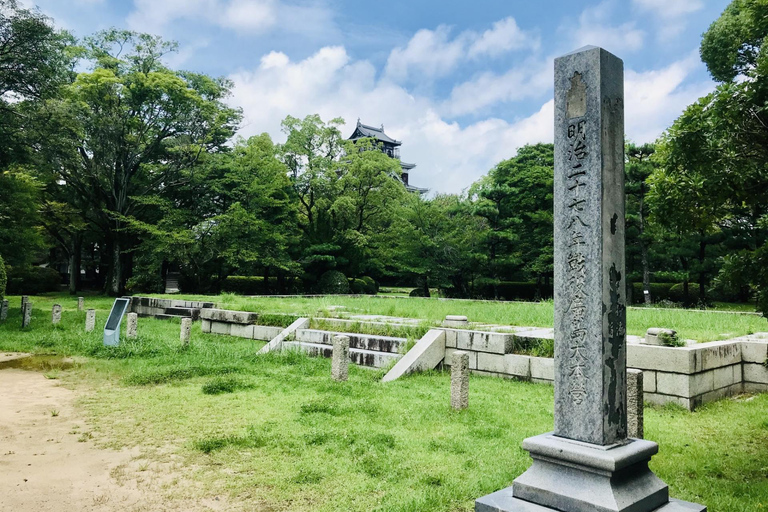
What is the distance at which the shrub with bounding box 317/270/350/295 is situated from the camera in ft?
93.7

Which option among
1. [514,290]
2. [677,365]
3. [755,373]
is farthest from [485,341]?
[514,290]

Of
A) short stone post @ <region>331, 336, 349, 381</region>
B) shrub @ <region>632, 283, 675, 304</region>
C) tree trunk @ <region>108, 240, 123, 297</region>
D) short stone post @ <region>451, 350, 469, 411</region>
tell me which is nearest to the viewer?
short stone post @ <region>451, 350, 469, 411</region>

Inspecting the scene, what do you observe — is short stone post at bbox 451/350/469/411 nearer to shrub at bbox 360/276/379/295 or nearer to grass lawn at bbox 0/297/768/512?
grass lawn at bbox 0/297/768/512

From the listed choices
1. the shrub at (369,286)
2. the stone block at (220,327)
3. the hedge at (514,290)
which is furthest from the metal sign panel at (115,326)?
the shrub at (369,286)

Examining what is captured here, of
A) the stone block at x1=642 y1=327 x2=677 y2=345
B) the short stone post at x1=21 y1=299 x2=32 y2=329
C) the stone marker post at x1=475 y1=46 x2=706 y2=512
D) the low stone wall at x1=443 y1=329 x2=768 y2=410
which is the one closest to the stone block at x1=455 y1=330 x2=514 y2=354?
the low stone wall at x1=443 y1=329 x2=768 y2=410

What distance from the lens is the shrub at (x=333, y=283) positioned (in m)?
28.6

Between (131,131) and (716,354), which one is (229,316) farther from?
(131,131)

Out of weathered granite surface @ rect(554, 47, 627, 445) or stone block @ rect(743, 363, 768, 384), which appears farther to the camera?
stone block @ rect(743, 363, 768, 384)

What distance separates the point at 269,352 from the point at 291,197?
1968 centimetres

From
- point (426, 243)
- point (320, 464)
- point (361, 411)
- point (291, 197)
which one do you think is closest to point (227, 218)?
point (291, 197)

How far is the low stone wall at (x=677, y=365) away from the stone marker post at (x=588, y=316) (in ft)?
11.9

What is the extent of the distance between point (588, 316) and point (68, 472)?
4556mm

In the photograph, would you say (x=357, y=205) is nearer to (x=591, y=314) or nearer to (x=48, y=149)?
(x=48, y=149)

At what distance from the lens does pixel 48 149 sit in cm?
1847
